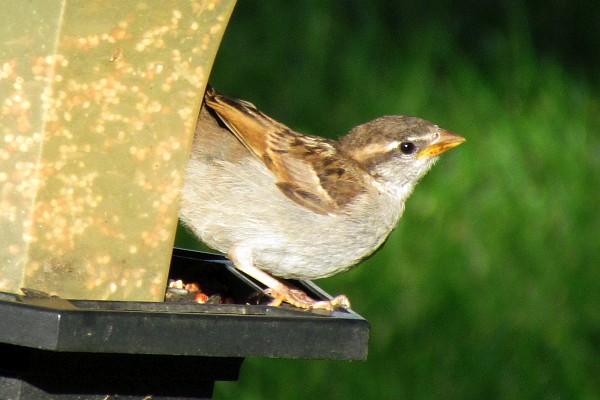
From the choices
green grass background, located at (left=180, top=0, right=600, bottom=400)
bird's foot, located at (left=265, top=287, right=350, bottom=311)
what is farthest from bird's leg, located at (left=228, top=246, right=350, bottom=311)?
green grass background, located at (left=180, top=0, right=600, bottom=400)

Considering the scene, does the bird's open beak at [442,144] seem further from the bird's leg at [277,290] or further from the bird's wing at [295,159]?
Result: the bird's leg at [277,290]

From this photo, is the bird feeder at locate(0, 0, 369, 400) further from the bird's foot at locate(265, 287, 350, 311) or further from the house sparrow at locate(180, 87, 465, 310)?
the house sparrow at locate(180, 87, 465, 310)

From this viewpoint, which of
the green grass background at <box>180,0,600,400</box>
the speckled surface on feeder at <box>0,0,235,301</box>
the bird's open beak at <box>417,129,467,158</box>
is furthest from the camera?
the green grass background at <box>180,0,600,400</box>

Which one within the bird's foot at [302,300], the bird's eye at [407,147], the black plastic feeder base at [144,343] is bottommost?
the black plastic feeder base at [144,343]

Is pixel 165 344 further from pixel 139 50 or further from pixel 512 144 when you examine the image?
pixel 512 144

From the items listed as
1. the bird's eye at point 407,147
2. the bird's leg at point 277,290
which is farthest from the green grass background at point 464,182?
the bird's leg at point 277,290

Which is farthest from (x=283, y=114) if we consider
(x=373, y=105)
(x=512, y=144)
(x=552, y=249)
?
(x=552, y=249)
